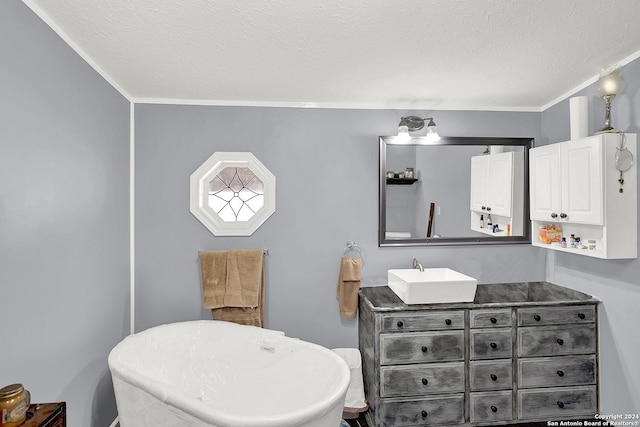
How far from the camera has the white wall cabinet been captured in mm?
2949

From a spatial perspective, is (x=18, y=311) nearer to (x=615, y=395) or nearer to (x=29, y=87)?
(x=29, y=87)

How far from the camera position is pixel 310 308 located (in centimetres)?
291

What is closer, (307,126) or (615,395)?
(615,395)

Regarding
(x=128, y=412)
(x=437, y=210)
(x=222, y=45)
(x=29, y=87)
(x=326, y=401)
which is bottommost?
(x=128, y=412)

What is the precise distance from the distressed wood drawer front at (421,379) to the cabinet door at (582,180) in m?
1.34

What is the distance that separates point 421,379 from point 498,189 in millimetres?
1708

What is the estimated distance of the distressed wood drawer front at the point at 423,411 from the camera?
2.38m

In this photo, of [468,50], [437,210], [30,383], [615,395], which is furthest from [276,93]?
[615,395]

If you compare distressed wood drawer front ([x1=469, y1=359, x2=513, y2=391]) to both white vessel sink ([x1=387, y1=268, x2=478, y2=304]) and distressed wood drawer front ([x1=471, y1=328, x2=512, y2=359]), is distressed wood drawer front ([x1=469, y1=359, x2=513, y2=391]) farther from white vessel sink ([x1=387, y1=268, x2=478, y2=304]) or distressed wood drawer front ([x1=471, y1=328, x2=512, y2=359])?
white vessel sink ([x1=387, y1=268, x2=478, y2=304])

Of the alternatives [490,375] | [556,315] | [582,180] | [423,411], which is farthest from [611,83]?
[423,411]

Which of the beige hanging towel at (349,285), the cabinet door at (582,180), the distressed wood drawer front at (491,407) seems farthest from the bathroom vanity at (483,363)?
the cabinet door at (582,180)

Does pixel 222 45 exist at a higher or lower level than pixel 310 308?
higher

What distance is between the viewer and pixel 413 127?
2.88 m

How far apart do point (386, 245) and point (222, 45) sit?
1964mm
